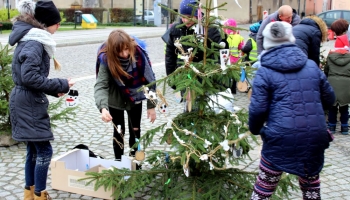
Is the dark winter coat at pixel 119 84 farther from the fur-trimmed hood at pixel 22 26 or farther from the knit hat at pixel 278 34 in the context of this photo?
the knit hat at pixel 278 34

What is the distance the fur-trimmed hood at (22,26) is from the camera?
3.66 metres

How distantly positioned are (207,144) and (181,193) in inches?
18.6

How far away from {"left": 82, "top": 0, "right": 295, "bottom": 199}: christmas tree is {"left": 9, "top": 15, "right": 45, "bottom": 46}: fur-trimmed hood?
1.08 meters

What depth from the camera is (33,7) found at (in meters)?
3.70

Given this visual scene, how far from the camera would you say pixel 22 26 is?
369 cm

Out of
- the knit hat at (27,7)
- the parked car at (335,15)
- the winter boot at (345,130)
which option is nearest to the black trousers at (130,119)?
the knit hat at (27,7)

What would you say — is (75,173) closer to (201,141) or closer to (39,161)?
(39,161)

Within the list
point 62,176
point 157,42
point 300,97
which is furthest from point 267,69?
point 157,42

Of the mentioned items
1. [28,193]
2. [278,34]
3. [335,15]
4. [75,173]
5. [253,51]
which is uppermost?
[335,15]

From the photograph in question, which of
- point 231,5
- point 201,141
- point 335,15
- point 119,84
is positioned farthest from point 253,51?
point 231,5

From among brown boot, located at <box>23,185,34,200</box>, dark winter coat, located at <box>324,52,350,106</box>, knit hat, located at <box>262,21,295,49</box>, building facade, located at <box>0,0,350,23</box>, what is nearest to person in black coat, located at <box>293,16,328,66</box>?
dark winter coat, located at <box>324,52,350,106</box>

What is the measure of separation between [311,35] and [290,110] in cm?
305

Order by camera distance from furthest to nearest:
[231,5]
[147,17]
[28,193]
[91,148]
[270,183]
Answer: [231,5], [147,17], [91,148], [28,193], [270,183]

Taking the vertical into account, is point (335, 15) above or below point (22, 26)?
above
